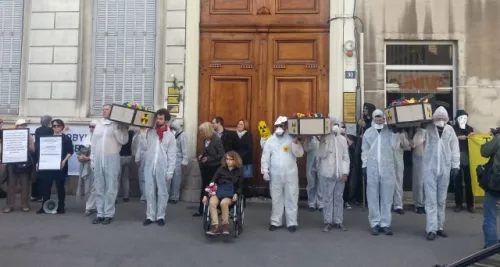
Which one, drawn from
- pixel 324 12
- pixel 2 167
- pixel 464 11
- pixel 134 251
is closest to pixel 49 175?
pixel 2 167

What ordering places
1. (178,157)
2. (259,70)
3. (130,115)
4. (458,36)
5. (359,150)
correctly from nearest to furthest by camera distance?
(130,115)
(359,150)
(178,157)
(458,36)
(259,70)

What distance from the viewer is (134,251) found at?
6102 millimetres

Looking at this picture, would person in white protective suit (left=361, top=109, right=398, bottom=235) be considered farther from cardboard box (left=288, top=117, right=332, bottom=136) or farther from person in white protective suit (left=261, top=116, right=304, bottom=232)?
person in white protective suit (left=261, top=116, right=304, bottom=232)

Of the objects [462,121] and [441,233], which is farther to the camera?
[462,121]

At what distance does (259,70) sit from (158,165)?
137 inches

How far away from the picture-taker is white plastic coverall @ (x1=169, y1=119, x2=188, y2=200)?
892 centimetres

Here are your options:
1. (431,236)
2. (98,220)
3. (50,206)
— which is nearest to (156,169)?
(98,220)

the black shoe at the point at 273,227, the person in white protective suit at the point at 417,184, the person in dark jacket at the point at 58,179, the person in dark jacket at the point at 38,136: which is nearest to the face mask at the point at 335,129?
the person in white protective suit at the point at 417,184

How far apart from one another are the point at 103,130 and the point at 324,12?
17.6 feet

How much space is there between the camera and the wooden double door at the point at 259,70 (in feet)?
32.1

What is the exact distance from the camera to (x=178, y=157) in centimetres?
905

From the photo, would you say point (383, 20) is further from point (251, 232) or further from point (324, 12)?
point (251, 232)

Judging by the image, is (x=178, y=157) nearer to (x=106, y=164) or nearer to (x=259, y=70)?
(x=106, y=164)

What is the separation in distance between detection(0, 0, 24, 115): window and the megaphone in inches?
133
